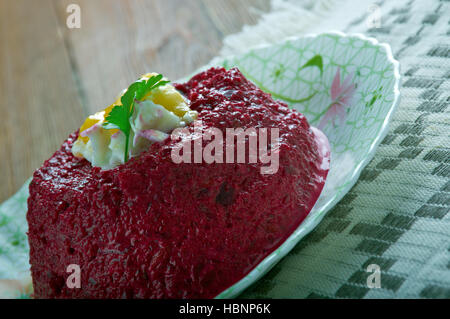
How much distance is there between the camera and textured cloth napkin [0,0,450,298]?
135 cm

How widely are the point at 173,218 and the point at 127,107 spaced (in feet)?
1.20

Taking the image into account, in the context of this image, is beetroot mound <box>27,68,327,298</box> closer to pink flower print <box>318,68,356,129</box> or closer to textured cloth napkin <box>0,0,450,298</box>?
textured cloth napkin <box>0,0,450,298</box>

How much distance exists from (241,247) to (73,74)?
2.54m

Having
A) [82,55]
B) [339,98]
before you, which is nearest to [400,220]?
[339,98]

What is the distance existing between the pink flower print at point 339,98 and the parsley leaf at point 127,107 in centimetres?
76

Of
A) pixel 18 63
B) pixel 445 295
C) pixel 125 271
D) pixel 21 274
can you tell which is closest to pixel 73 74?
pixel 18 63

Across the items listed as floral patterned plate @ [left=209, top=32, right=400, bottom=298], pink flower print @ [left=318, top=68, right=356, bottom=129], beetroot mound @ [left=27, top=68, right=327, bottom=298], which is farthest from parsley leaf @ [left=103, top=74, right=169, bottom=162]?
pink flower print @ [left=318, top=68, right=356, bottom=129]

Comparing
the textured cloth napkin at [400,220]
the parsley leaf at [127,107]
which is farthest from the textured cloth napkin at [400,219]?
the parsley leaf at [127,107]

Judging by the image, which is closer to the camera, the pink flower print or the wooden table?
the pink flower print

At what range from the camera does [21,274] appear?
2.10 meters

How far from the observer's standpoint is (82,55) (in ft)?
12.6

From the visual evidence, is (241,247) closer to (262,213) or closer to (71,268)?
(262,213)

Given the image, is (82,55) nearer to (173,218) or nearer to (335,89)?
(335,89)

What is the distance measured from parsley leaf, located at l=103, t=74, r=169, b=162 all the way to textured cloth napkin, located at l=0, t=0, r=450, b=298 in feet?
2.02
